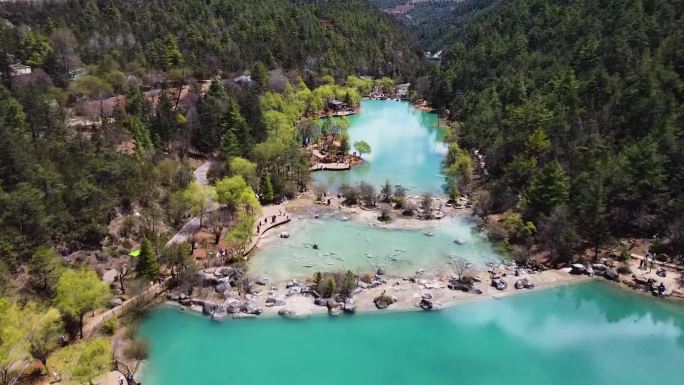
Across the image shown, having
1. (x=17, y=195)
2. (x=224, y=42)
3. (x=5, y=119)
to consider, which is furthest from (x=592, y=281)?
(x=224, y=42)

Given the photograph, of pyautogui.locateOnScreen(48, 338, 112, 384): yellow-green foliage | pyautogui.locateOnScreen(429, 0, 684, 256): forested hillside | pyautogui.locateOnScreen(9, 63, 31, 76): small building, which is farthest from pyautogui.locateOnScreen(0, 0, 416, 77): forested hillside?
pyautogui.locateOnScreen(48, 338, 112, 384): yellow-green foliage

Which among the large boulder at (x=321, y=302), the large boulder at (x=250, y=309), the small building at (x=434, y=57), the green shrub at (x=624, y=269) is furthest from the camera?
the small building at (x=434, y=57)

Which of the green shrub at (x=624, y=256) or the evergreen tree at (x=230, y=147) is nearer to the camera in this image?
the green shrub at (x=624, y=256)

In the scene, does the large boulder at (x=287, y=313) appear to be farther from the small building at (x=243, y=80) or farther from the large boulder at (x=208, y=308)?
the small building at (x=243, y=80)

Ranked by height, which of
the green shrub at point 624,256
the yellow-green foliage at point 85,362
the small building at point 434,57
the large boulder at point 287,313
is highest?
the small building at point 434,57

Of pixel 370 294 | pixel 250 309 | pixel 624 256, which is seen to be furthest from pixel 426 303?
pixel 624 256

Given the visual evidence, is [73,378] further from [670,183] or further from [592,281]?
[670,183]

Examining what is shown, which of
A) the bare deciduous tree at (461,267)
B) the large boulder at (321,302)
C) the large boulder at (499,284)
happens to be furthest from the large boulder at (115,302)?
the large boulder at (499,284)

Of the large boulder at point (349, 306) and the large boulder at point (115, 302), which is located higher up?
the large boulder at point (115, 302)
